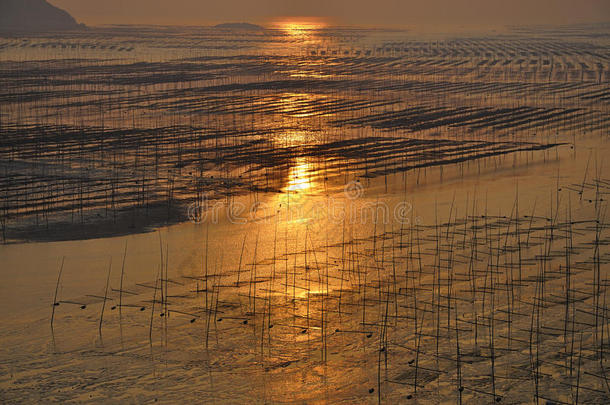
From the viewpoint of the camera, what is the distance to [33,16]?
65562 mm

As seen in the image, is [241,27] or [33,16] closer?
[33,16]

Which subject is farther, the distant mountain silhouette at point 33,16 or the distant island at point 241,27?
the distant island at point 241,27

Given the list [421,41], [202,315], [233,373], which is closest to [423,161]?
[202,315]

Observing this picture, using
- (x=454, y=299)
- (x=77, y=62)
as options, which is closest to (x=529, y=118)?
(x=454, y=299)

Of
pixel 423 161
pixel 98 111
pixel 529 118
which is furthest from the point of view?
pixel 98 111

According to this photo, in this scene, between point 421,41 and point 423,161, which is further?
point 421,41

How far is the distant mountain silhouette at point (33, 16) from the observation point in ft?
206

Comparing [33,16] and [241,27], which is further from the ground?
[33,16]

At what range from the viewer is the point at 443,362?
23.1ft

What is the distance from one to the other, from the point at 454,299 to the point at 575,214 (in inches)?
155

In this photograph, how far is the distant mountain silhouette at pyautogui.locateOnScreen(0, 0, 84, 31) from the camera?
6292cm

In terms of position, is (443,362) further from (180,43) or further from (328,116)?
(180,43)

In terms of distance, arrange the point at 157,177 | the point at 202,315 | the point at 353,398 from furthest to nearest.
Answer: the point at 157,177 → the point at 202,315 → the point at 353,398

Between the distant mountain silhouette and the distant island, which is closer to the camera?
the distant mountain silhouette
